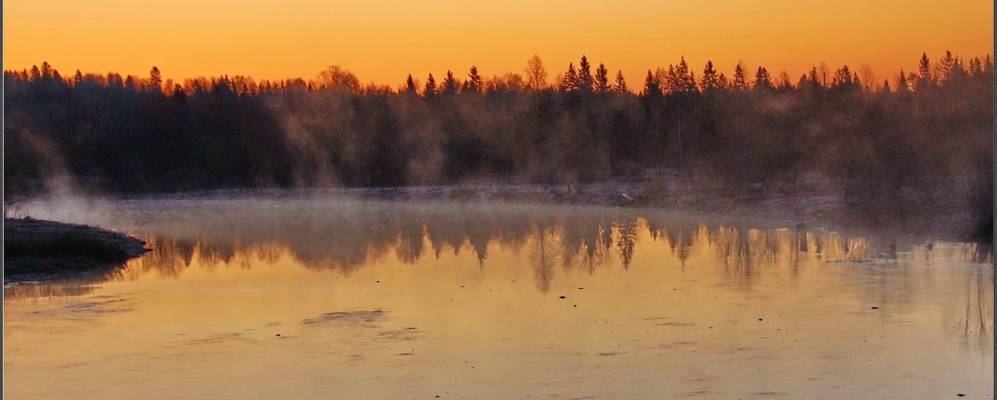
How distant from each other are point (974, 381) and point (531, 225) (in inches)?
1132

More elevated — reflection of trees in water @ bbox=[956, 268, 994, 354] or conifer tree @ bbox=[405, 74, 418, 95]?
conifer tree @ bbox=[405, 74, 418, 95]

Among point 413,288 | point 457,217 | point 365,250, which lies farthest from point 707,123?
point 413,288

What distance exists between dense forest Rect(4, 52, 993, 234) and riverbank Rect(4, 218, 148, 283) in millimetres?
29835

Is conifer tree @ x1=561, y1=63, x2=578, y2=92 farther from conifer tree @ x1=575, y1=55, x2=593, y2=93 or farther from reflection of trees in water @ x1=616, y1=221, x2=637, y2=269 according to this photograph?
reflection of trees in water @ x1=616, y1=221, x2=637, y2=269

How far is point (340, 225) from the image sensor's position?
4519 centimetres

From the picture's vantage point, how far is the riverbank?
26312mm

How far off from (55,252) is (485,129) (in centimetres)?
6304

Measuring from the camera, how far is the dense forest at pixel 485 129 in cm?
6456

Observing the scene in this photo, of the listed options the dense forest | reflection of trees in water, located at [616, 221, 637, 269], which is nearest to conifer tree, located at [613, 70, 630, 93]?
the dense forest

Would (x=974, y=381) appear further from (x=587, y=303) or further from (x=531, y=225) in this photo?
(x=531, y=225)

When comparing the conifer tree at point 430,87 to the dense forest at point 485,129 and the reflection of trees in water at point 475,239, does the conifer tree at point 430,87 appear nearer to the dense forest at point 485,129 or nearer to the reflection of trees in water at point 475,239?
the dense forest at point 485,129

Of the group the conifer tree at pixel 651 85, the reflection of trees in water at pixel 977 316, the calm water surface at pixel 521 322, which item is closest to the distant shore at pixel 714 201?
the calm water surface at pixel 521 322

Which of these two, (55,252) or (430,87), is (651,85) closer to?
(430,87)

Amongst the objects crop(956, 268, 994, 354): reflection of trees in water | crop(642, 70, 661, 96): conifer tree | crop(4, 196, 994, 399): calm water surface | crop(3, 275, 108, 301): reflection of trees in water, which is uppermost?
crop(642, 70, 661, 96): conifer tree
